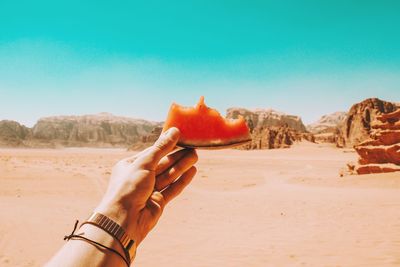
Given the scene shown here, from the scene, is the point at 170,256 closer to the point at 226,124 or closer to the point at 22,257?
the point at 22,257

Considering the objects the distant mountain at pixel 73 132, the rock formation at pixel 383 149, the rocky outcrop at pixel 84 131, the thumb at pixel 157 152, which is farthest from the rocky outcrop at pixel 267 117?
the thumb at pixel 157 152

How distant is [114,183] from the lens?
2168 mm

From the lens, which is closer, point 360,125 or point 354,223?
point 354,223

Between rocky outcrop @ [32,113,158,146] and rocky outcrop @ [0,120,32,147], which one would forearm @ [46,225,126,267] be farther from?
rocky outcrop @ [32,113,158,146]

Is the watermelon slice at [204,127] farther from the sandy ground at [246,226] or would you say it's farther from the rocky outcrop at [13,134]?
the rocky outcrop at [13,134]

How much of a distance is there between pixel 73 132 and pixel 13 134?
88.8ft

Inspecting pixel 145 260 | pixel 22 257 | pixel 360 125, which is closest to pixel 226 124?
pixel 145 260

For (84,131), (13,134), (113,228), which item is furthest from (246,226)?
(84,131)

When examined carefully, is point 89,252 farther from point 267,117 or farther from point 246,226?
point 267,117

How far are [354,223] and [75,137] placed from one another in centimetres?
13669

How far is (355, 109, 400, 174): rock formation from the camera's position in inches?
631

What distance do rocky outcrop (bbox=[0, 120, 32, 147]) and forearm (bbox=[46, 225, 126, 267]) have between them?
4671 inches

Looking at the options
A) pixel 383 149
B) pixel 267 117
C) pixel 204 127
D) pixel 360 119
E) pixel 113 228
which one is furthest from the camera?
pixel 267 117

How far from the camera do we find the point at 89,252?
170 centimetres
